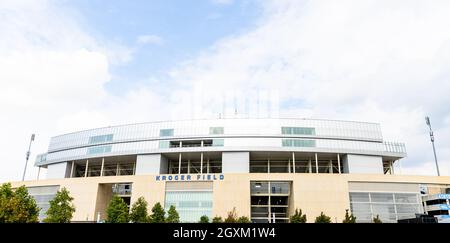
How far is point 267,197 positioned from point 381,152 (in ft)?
92.0

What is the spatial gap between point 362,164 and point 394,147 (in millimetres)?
10627

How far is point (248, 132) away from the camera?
2913 inches

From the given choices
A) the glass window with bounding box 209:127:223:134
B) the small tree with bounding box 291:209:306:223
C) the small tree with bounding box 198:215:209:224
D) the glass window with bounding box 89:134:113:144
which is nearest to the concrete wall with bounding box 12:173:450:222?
the small tree with bounding box 198:215:209:224

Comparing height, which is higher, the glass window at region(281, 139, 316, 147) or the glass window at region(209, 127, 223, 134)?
the glass window at region(209, 127, 223, 134)

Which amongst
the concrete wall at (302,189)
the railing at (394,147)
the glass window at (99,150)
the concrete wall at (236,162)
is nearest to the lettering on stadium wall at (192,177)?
the concrete wall at (302,189)

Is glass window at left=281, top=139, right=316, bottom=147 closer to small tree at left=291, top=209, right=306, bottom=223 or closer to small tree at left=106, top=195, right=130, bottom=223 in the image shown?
small tree at left=291, top=209, right=306, bottom=223

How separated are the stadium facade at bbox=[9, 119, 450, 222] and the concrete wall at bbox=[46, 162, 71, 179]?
0.89ft

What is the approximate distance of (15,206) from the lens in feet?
157

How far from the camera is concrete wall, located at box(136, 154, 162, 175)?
73.6 m

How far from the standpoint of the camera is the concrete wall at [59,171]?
81.5m

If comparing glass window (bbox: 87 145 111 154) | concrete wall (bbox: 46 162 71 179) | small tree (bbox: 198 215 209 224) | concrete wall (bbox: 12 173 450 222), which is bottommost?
small tree (bbox: 198 215 209 224)

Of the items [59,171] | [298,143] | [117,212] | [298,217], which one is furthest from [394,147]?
[59,171]

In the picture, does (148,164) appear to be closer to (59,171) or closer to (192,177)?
(192,177)
